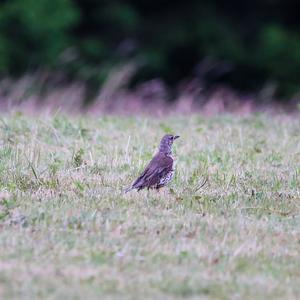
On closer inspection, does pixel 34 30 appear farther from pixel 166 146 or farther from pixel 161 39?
pixel 166 146

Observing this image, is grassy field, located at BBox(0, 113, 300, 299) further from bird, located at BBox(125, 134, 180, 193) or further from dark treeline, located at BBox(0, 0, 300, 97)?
dark treeline, located at BBox(0, 0, 300, 97)

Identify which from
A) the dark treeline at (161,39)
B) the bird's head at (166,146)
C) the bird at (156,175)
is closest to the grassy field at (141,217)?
the bird at (156,175)

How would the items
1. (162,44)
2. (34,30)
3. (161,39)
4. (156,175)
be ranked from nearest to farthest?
1. (156,175)
2. (34,30)
3. (162,44)
4. (161,39)

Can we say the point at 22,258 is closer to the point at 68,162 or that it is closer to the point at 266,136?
the point at 68,162

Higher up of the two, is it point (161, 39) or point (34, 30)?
point (161, 39)

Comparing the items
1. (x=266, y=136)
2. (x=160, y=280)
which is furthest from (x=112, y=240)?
(x=266, y=136)

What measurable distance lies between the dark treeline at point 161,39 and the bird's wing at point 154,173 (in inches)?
676

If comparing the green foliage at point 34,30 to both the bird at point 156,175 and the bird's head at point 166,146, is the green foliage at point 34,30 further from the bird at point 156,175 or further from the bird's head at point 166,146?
the bird at point 156,175

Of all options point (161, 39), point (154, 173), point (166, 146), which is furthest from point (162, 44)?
point (154, 173)

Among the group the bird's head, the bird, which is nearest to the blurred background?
the bird's head

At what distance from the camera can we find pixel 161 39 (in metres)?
31.0

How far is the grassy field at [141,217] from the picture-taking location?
7.09m

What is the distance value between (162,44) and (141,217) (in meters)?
22.4

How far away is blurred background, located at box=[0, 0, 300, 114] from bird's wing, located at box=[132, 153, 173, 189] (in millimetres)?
15050
